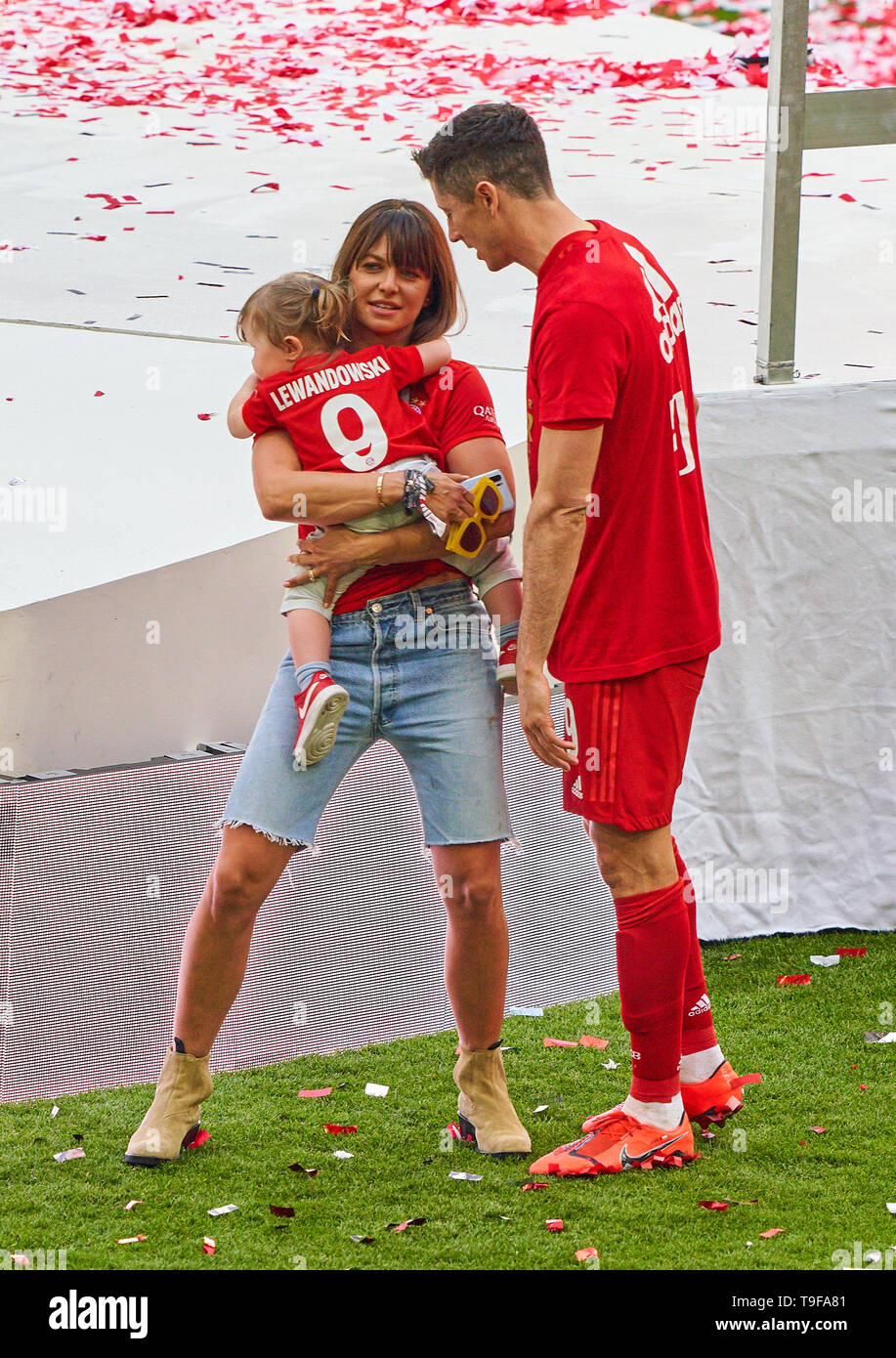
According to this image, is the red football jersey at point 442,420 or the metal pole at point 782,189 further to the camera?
the metal pole at point 782,189

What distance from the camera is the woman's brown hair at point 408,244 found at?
88.4 inches

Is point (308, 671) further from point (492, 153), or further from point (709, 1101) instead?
point (709, 1101)

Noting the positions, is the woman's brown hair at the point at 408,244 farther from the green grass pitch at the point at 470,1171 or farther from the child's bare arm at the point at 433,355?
the green grass pitch at the point at 470,1171

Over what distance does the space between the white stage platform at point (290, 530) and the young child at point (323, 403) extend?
21.7 inches

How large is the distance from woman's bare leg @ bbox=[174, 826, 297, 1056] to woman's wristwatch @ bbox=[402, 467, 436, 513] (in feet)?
1.65

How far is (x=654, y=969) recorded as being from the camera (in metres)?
2.22

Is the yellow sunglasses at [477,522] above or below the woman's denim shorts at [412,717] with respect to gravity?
above

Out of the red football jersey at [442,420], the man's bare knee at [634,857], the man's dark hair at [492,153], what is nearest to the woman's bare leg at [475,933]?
the man's bare knee at [634,857]

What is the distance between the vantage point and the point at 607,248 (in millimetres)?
2066

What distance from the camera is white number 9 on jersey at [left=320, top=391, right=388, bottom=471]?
2242 mm

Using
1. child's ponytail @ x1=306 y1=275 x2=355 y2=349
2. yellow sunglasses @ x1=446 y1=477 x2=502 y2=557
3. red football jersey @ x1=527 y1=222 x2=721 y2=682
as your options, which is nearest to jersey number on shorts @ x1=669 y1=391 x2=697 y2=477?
red football jersey @ x1=527 y1=222 x2=721 y2=682

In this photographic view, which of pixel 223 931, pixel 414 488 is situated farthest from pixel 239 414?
pixel 223 931

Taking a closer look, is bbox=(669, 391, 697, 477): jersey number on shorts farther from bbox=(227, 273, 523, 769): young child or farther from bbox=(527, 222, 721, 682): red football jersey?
bbox=(227, 273, 523, 769): young child
